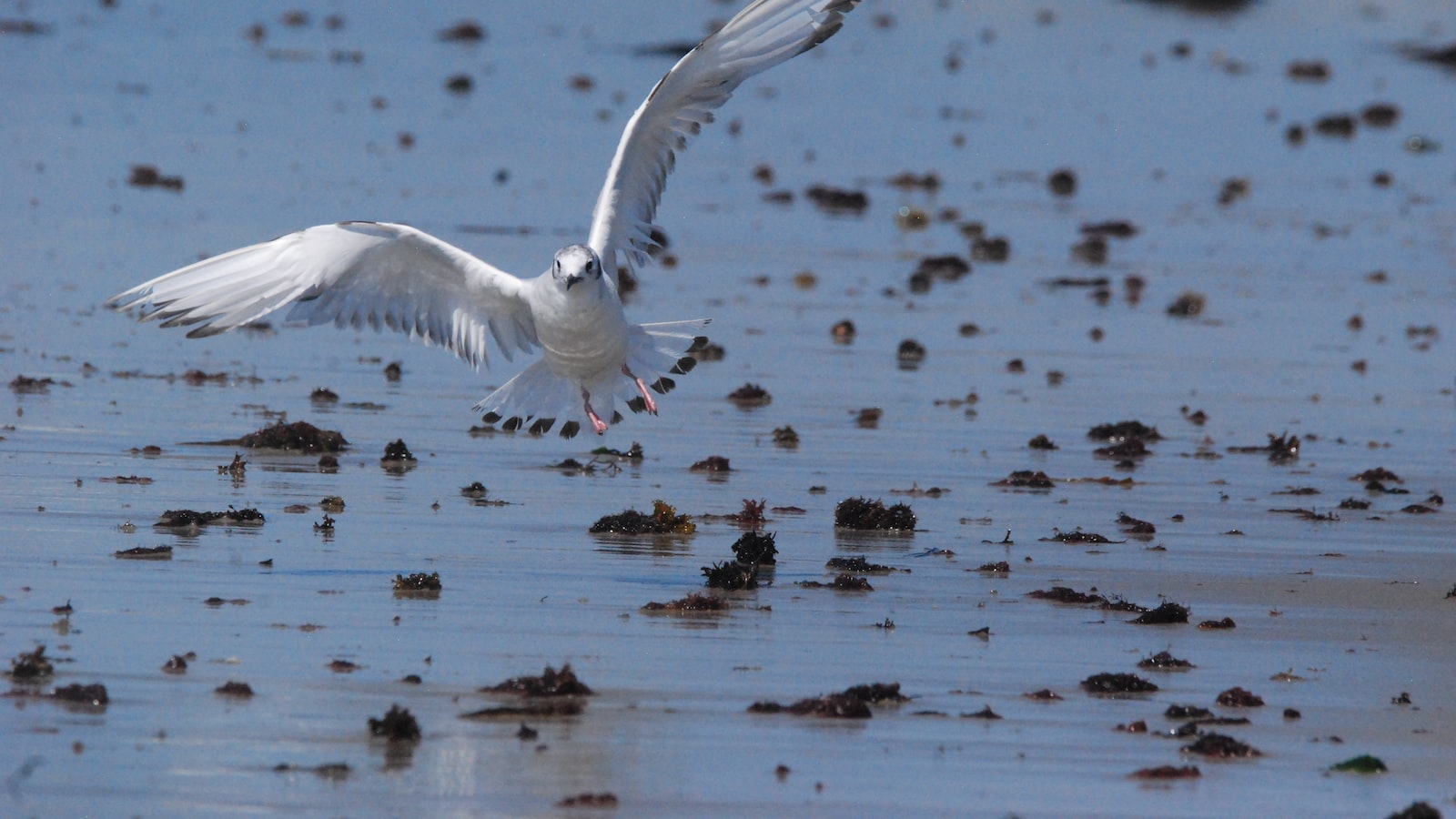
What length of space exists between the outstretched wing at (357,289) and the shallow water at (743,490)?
0.80 meters

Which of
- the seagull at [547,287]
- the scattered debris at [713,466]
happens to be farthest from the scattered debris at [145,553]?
the scattered debris at [713,466]

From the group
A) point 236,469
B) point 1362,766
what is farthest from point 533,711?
point 236,469

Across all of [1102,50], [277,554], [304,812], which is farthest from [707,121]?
[1102,50]

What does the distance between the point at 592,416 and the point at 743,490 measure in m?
0.89

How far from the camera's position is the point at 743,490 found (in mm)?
10852

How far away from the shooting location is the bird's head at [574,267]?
965cm

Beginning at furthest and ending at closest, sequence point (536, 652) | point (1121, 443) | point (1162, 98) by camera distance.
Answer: point (1162, 98)
point (1121, 443)
point (536, 652)

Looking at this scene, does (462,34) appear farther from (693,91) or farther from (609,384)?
(693,91)

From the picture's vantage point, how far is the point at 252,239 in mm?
17219

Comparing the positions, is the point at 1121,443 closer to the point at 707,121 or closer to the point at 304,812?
the point at 707,121

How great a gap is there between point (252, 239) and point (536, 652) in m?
10.4

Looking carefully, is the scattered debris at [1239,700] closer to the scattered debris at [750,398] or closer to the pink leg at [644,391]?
the pink leg at [644,391]

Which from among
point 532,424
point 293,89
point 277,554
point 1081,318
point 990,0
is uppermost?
point 990,0

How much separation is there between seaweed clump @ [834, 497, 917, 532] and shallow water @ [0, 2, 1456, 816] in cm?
14
